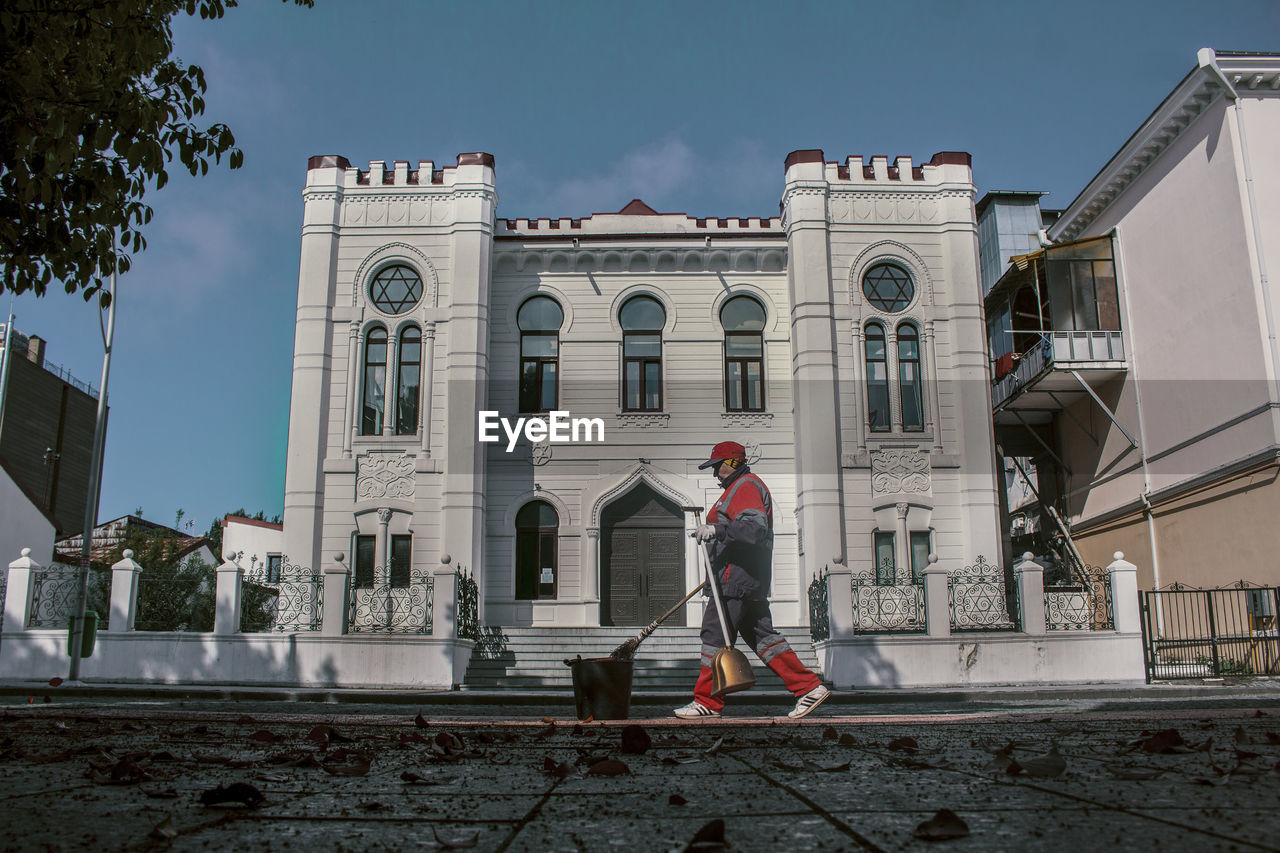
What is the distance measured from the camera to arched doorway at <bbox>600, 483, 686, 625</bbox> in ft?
65.6

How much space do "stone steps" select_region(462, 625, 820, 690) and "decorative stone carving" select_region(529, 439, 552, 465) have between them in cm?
361

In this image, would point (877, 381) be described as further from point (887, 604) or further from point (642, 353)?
point (642, 353)

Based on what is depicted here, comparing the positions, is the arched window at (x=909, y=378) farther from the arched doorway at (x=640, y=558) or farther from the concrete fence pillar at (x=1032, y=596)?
the arched doorway at (x=640, y=558)

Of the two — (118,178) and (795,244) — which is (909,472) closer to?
(795,244)

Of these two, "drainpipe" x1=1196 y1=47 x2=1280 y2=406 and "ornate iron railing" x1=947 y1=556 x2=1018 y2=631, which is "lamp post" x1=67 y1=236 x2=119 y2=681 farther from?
"drainpipe" x1=1196 y1=47 x2=1280 y2=406

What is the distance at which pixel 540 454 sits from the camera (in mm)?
20531

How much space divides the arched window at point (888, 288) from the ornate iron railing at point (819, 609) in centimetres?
625

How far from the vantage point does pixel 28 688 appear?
44.6ft

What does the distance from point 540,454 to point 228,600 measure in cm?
681

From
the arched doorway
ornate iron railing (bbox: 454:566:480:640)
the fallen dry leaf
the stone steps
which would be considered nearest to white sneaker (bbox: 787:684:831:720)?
the fallen dry leaf

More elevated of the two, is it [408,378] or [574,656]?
[408,378]

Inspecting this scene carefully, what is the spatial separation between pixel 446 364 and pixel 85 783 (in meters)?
17.4

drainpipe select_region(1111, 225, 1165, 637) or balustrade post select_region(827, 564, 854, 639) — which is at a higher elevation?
drainpipe select_region(1111, 225, 1165, 637)

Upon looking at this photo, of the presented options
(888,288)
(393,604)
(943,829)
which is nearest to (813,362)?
(888,288)
